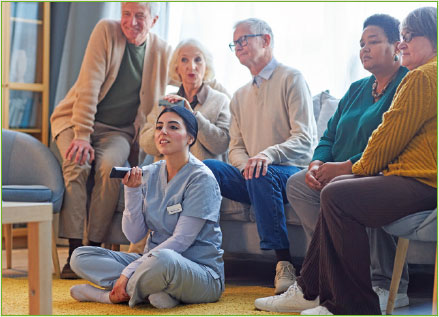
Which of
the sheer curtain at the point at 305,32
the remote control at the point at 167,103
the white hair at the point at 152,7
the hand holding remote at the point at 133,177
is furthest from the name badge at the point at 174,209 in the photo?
the sheer curtain at the point at 305,32

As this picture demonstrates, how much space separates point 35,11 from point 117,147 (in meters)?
1.48

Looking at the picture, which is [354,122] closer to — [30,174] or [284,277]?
[284,277]

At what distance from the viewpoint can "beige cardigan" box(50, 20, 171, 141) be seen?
3010 millimetres

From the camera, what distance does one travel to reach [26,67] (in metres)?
3.99

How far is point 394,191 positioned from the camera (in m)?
1.82

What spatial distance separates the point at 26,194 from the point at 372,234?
4.83 ft

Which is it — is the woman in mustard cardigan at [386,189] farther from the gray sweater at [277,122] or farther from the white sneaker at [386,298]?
the gray sweater at [277,122]

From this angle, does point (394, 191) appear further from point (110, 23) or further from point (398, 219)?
point (110, 23)

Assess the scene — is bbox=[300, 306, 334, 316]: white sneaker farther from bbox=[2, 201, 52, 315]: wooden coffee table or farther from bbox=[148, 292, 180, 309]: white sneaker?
bbox=[2, 201, 52, 315]: wooden coffee table

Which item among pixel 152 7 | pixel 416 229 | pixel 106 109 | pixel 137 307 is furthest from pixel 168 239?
pixel 152 7

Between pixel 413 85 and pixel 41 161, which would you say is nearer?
pixel 413 85

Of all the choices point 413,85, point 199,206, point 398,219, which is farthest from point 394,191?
point 199,206

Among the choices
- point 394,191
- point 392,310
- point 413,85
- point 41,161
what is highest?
point 413,85

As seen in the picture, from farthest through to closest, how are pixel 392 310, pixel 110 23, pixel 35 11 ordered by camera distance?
pixel 35 11
pixel 110 23
pixel 392 310
